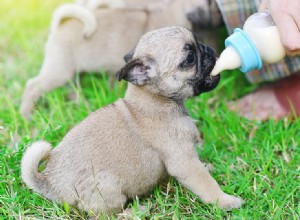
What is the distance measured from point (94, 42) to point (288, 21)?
6.56ft

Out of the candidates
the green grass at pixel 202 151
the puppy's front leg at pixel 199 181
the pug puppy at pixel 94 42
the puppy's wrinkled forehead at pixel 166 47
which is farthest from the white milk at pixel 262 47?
the pug puppy at pixel 94 42

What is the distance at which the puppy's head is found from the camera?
275cm

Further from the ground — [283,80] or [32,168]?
[32,168]

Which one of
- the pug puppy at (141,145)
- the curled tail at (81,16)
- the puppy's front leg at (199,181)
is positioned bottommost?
the puppy's front leg at (199,181)

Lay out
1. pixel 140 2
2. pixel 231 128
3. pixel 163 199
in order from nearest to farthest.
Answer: pixel 163 199 < pixel 231 128 < pixel 140 2

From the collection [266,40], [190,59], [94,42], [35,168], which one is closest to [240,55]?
[266,40]

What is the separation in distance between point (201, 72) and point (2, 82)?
7.50ft

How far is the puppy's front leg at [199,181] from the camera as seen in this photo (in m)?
2.77

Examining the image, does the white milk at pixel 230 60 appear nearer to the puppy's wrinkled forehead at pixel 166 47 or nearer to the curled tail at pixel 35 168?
the puppy's wrinkled forehead at pixel 166 47

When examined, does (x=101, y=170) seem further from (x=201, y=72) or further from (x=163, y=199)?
(x=201, y=72)

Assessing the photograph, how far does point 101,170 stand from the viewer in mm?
2713

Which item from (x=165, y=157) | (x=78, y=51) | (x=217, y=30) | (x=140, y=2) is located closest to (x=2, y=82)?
(x=78, y=51)

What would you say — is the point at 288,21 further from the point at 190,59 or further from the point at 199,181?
the point at 199,181

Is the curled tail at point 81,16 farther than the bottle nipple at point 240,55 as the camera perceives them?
Yes
